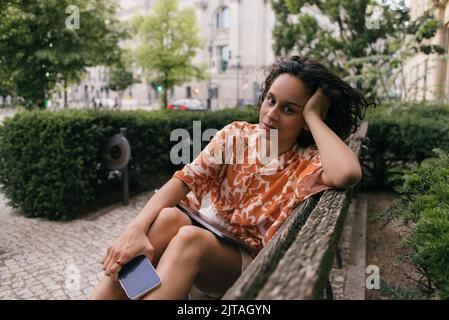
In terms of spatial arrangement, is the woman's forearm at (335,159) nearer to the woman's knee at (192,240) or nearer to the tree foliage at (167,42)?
the woman's knee at (192,240)

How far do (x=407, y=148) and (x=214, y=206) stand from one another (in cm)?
628

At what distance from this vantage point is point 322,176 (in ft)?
7.07

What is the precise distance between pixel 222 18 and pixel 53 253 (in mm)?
52438

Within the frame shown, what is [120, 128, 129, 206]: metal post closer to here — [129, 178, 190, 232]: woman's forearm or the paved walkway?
the paved walkway

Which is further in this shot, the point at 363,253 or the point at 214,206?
the point at 363,253

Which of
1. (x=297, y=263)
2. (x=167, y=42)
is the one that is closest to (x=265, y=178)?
(x=297, y=263)

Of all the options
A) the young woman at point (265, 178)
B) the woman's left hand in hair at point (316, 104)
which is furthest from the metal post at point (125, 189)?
the woman's left hand in hair at point (316, 104)

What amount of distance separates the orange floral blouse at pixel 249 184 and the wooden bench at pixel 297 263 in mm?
263

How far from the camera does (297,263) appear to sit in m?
1.24

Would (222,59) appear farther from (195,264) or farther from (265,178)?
(195,264)

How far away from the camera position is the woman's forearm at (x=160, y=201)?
78.1 inches
